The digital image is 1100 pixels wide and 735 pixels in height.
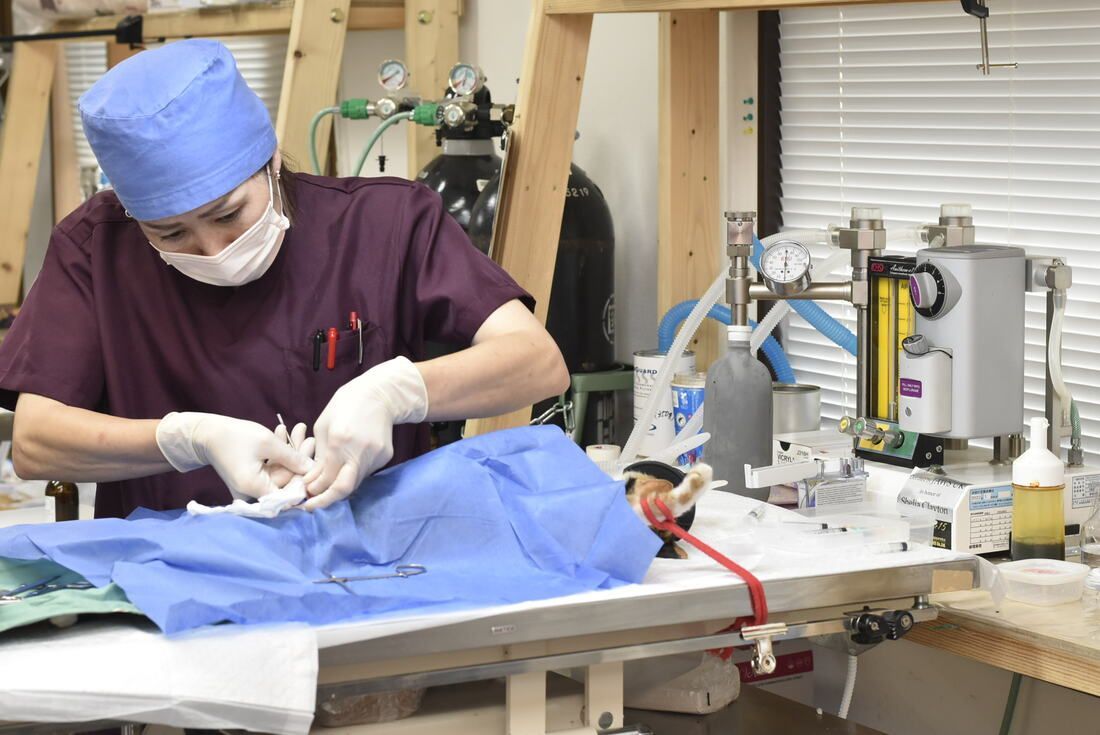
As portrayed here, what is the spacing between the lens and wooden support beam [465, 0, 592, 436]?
243 centimetres

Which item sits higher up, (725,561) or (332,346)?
(332,346)

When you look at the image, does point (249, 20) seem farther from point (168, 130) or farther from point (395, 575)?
point (395, 575)

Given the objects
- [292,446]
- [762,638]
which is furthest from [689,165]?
[762,638]

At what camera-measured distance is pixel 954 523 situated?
181 cm

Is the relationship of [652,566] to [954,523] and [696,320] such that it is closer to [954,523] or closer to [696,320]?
[954,523]

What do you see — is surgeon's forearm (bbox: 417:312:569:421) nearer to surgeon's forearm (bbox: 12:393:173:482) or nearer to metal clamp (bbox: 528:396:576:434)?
surgeon's forearm (bbox: 12:393:173:482)

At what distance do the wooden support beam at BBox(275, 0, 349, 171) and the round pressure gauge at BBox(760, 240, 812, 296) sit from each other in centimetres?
165

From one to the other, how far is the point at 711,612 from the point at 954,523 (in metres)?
Result: 0.54

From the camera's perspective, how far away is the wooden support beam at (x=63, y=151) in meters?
4.99

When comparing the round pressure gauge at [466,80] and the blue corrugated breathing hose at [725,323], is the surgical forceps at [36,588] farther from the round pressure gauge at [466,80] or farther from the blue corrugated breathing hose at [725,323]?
the round pressure gauge at [466,80]

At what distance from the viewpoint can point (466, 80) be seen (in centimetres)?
280

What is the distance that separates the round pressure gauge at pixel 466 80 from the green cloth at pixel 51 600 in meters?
1.64

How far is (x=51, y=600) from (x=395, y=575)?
1.02 feet

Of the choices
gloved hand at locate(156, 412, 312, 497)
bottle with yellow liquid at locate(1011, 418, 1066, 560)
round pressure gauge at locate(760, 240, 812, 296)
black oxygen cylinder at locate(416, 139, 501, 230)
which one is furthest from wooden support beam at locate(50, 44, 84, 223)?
bottle with yellow liquid at locate(1011, 418, 1066, 560)
